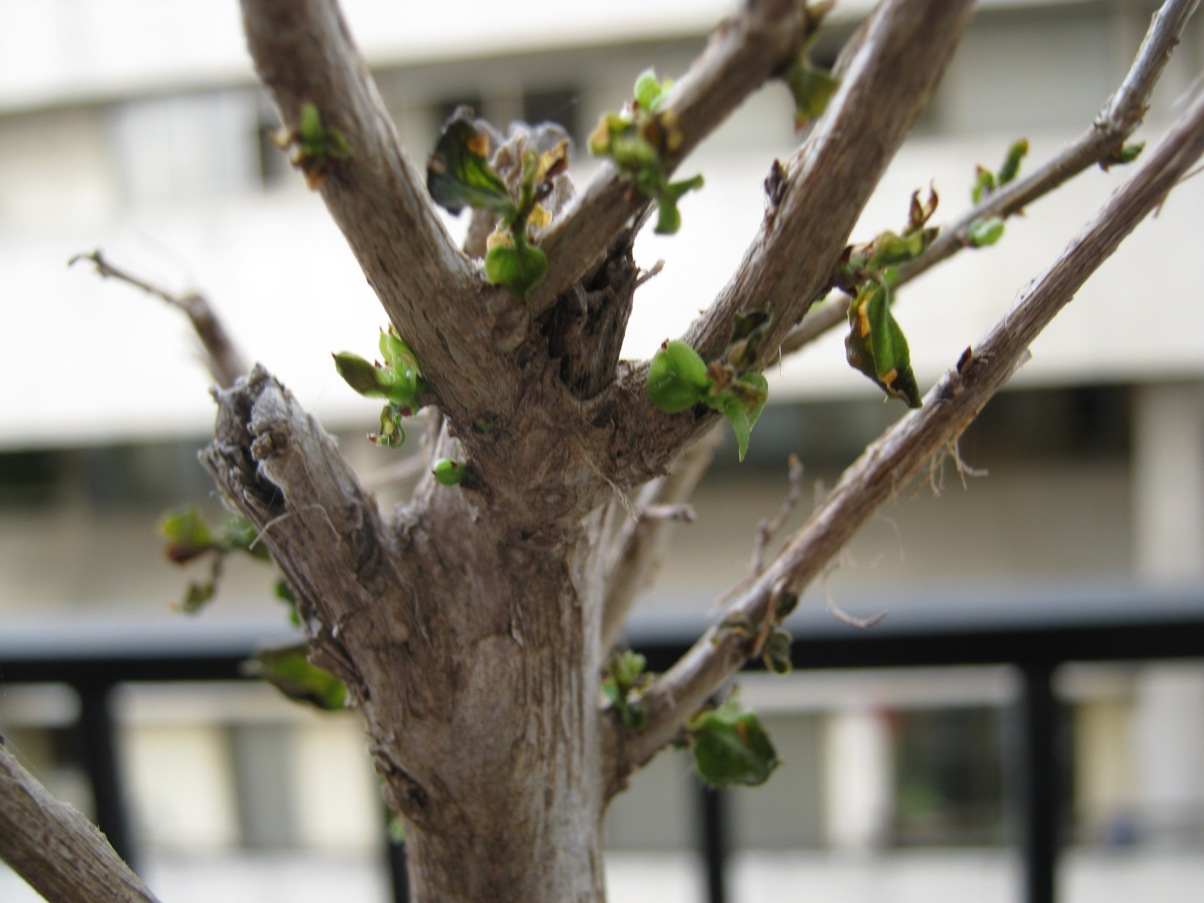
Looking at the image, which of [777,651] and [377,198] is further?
[777,651]

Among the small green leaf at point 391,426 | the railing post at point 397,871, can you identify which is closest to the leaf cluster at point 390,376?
the small green leaf at point 391,426

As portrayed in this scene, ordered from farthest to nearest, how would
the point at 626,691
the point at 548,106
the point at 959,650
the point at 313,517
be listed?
the point at 548,106
the point at 959,650
the point at 626,691
the point at 313,517

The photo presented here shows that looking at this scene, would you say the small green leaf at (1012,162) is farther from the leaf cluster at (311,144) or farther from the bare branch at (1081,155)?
the leaf cluster at (311,144)

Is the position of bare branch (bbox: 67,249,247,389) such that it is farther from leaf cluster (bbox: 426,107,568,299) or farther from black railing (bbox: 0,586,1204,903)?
black railing (bbox: 0,586,1204,903)

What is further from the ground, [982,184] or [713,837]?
[982,184]

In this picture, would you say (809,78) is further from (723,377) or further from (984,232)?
(984,232)

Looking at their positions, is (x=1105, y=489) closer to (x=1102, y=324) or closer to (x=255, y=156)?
(x=1102, y=324)

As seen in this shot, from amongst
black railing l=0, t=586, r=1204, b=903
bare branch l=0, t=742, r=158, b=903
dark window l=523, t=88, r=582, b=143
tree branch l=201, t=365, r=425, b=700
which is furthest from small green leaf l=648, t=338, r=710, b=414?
dark window l=523, t=88, r=582, b=143

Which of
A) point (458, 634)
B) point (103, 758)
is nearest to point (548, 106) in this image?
point (103, 758)
